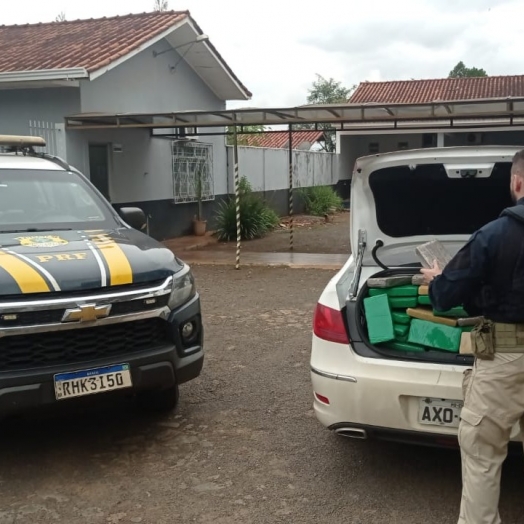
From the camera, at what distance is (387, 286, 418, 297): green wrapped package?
12.1 ft

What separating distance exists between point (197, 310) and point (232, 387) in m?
1.15

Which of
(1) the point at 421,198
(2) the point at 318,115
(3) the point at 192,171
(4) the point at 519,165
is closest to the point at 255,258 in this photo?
(2) the point at 318,115

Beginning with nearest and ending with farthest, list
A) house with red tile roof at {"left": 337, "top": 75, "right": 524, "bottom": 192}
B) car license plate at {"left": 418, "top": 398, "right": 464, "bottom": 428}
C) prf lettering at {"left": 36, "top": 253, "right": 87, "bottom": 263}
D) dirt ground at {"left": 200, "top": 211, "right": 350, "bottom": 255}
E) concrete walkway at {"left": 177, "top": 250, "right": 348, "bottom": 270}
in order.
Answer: car license plate at {"left": 418, "top": 398, "right": 464, "bottom": 428} < prf lettering at {"left": 36, "top": 253, "right": 87, "bottom": 263} < concrete walkway at {"left": 177, "top": 250, "right": 348, "bottom": 270} < dirt ground at {"left": 200, "top": 211, "right": 350, "bottom": 255} < house with red tile roof at {"left": 337, "top": 75, "right": 524, "bottom": 192}

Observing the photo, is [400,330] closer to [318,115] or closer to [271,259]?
[318,115]

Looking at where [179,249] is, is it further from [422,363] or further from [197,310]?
[422,363]

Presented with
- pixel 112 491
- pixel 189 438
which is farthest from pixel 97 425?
pixel 112 491

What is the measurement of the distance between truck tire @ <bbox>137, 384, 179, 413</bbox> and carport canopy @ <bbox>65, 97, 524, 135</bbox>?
694 centimetres

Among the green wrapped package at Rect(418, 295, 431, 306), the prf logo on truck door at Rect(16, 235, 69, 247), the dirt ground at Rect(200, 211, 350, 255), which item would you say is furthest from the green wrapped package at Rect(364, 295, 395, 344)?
the dirt ground at Rect(200, 211, 350, 255)

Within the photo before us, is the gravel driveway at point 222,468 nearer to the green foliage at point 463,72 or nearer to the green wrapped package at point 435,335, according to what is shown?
the green wrapped package at point 435,335

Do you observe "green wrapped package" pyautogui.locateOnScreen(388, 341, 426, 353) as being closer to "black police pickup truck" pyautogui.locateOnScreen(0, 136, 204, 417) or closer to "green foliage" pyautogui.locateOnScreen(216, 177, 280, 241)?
"black police pickup truck" pyautogui.locateOnScreen(0, 136, 204, 417)

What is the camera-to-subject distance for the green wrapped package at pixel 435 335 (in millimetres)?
3371

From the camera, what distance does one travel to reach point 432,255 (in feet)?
11.7

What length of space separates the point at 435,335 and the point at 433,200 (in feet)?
3.95

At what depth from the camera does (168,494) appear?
3.53 m
